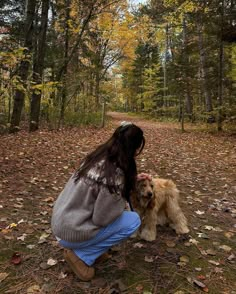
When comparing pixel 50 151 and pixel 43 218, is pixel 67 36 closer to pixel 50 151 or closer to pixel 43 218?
pixel 50 151

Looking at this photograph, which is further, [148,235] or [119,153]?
[148,235]

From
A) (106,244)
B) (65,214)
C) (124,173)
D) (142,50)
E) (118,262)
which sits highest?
(142,50)

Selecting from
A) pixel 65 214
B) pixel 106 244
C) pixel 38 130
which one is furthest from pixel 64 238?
pixel 38 130

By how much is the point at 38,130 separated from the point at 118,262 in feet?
32.5

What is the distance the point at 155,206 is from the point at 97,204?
47.0 inches

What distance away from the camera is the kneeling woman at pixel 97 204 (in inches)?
101

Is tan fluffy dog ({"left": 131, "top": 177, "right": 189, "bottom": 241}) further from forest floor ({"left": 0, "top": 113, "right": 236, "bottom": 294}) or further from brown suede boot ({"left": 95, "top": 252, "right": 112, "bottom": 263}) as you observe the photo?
brown suede boot ({"left": 95, "top": 252, "right": 112, "bottom": 263})

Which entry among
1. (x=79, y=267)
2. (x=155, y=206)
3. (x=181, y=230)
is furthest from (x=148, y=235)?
(x=79, y=267)

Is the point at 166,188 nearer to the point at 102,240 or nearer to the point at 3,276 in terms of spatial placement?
the point at 102,240

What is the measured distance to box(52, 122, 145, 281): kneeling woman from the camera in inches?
101

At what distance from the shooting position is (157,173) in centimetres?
663

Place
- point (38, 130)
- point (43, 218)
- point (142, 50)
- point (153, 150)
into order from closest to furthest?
point (43, 218) < point (153, 150) < point (38, 130) < point (142, 50)

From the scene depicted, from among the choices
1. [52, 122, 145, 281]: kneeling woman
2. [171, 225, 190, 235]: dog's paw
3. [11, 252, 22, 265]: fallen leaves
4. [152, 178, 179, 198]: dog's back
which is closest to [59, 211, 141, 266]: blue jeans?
[52, 122, 145, 281]: kneeling woman

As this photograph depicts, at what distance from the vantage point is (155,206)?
352cm
